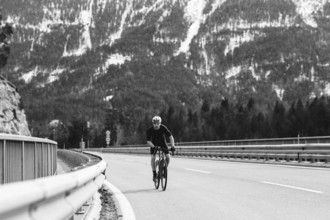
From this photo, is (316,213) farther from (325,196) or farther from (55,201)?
(55,201)

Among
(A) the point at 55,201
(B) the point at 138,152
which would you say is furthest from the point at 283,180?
(B) the point at 138,152

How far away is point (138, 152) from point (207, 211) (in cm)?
4840

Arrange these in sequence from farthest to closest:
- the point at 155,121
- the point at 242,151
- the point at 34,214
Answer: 1. the point at 242,151
2. the point at 155,121
3. the point at 34,214

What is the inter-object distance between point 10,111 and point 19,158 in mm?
49612

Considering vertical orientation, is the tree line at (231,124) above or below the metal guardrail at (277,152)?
above

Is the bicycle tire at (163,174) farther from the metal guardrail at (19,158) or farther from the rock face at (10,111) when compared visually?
the rock face at (10,111)

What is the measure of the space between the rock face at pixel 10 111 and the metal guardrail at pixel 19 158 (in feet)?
134

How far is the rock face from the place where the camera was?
53.0 m

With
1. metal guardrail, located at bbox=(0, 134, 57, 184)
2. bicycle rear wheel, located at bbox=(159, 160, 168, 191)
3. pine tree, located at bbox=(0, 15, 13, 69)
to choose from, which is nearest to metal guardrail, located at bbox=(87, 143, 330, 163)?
bicycle rear wheel, located at bbox=(159, 160, 168, 191)

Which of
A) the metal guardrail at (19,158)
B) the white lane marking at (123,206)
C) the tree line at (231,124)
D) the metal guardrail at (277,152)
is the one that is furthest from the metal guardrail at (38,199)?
the tree line at (231,124)

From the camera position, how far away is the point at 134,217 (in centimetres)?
805

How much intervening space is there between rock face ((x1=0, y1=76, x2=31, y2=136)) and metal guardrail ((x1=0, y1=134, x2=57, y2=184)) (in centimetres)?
4070

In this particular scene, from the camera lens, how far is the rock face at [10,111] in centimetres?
5303

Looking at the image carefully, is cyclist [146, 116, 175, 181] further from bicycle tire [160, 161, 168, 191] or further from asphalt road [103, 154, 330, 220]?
asphalt road [103, 154, 330, 220]
